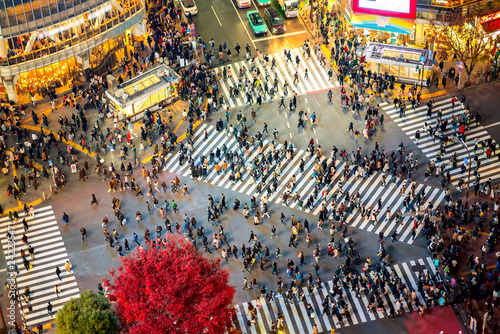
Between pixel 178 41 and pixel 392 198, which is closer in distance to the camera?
pixel 392 198

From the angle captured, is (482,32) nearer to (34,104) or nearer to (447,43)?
(447,43)

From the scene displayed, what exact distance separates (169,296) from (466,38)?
48.6 m

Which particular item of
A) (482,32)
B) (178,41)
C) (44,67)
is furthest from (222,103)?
(482,32)

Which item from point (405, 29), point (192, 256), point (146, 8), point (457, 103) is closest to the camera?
point (192, 256)

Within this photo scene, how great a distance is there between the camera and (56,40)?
91.4 metres

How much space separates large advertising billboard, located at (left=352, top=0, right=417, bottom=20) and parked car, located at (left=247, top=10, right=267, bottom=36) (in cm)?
1226

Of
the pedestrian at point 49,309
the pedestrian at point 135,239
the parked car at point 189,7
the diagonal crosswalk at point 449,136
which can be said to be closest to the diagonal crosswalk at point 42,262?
the pedestrian at point 49,309

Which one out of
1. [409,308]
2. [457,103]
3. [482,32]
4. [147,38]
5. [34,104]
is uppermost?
[147,38]

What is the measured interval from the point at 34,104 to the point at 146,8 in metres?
20.9

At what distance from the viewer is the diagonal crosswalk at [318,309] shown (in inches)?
2707

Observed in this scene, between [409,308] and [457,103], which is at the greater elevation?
[457,103]

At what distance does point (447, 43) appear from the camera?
303 ft

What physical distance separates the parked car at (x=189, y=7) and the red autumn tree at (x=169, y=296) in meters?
52.9

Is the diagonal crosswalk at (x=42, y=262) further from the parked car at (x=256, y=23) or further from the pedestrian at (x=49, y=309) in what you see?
the parked car at (x=256, y=23)
